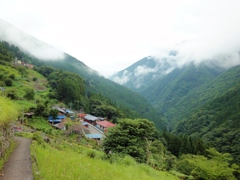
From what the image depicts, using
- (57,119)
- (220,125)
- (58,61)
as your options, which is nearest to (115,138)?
(57,119)

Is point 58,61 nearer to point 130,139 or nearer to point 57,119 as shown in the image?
point 57,119

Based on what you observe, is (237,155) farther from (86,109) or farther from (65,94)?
(65,94)

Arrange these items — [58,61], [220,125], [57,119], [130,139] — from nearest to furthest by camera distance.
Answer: [130,139] < [57,119] < [220,125] < [58,61]

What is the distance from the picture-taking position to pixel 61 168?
8055 millimetres

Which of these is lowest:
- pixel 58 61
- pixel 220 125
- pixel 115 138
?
pixel 115 138

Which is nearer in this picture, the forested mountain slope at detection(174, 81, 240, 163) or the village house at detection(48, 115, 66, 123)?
the village house at detection(48, 115, 66, 123)

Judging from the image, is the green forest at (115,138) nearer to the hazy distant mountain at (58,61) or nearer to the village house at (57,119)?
the village house at (57,119)

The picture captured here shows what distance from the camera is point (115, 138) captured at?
755 inches

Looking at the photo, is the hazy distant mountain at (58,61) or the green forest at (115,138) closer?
the green forest at (115,138)

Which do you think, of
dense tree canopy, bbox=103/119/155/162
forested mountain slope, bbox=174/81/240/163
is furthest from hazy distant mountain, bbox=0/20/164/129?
dense tree canopy, bbox=103/119/155/162

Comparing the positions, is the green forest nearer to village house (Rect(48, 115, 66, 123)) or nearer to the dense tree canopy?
the dense tree canopy

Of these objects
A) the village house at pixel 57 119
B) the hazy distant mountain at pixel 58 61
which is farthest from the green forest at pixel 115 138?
the hazy distant mountain at pixel 58 61

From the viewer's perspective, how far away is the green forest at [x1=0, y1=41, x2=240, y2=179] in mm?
10695

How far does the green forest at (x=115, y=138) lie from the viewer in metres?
10.7
